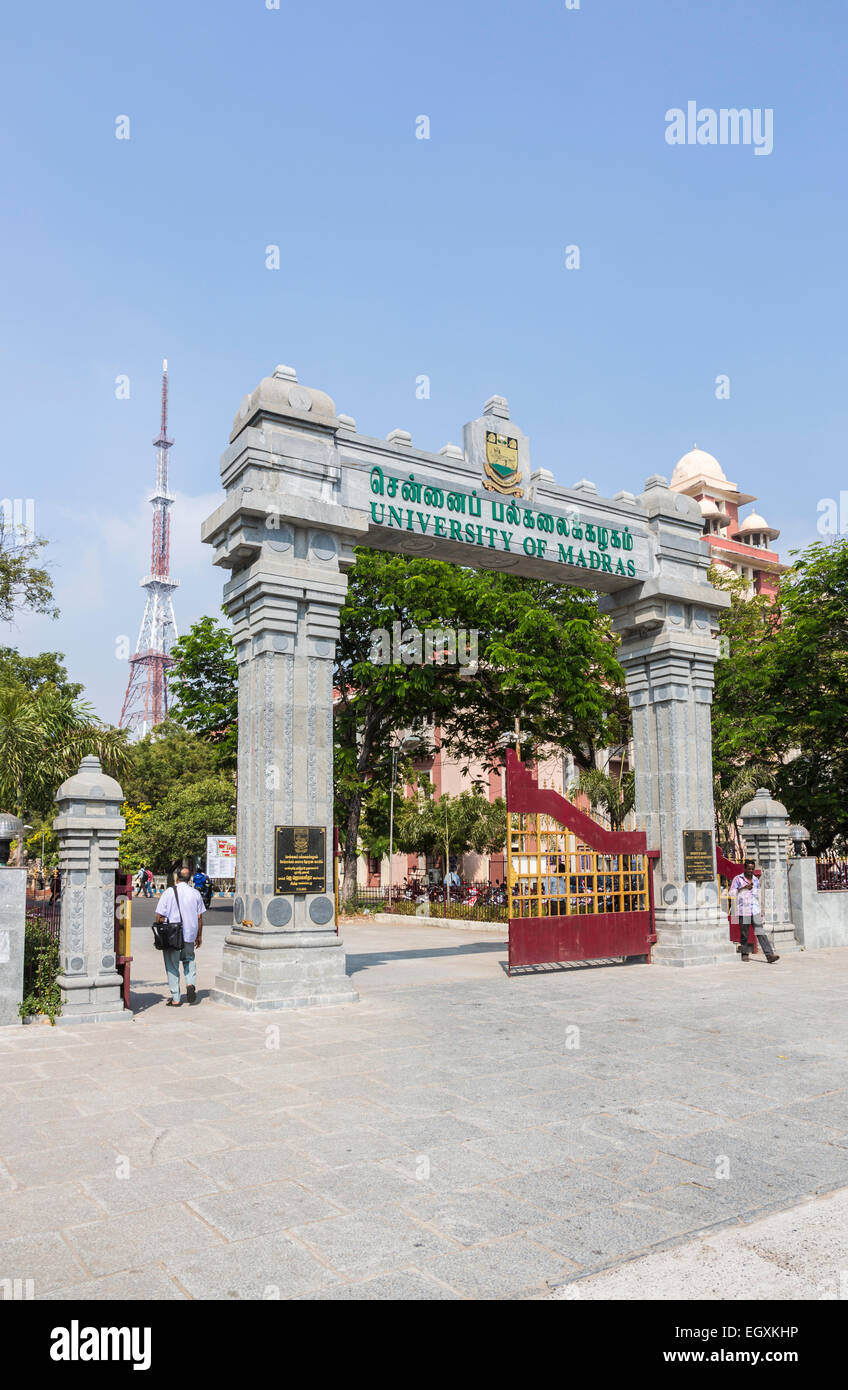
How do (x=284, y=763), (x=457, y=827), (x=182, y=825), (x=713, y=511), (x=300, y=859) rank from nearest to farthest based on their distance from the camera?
(x=300, y=859) < (x=284, y=763) < (x=457, y=827) < (x=182, y=825) < (x=713, y=511)

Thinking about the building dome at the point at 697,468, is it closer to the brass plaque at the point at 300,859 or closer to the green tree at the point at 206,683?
the green tree at the point at 206,683

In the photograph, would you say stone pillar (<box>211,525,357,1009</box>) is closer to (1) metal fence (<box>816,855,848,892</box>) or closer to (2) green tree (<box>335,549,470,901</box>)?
(1) metal fence (<box>816,855,848,892</box>)

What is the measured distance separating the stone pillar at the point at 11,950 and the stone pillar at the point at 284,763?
236 centimetres

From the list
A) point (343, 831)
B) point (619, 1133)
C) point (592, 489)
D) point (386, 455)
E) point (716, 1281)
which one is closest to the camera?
point (716, 1281)

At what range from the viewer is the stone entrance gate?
10836mm

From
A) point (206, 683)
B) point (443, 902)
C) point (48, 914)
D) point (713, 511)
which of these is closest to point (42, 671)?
point (206, 683)

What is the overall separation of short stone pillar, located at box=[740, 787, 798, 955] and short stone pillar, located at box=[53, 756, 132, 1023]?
36.3ft

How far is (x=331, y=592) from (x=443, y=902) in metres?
20.9

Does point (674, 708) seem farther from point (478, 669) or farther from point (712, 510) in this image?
point (712, 510)

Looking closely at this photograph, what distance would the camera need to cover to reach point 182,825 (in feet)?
163
